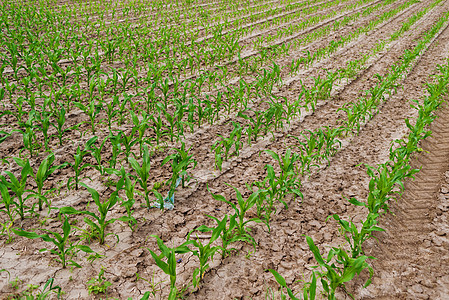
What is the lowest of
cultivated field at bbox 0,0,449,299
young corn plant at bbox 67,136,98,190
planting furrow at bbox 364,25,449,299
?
planting furrow at bbox 364,25,449,299

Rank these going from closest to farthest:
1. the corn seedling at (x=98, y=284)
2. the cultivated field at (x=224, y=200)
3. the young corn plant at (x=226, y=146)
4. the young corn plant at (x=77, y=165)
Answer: the corn seedling at (x=98, y=284) < the cultivated field at (x=224, y=200) < the young corn plant at (x=77, y=165) < the young corn plant at (x=226, y=146)

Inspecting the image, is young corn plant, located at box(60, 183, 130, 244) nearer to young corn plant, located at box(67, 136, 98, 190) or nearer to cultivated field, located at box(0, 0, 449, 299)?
cultivated field, located at box(0, 0, 449, 299)

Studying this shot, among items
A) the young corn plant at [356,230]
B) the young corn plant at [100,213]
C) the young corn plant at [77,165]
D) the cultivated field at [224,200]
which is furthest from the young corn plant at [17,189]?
the young corn plant at [356,230]

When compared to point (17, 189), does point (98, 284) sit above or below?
below

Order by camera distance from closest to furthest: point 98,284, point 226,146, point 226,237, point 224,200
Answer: point 98,284
point 226,237
point 224,200
point 226,146

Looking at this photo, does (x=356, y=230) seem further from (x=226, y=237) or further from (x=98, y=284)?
(x=98, y=284)

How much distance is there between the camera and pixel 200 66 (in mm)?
6680

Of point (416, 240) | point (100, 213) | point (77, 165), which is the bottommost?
point (416, 240)

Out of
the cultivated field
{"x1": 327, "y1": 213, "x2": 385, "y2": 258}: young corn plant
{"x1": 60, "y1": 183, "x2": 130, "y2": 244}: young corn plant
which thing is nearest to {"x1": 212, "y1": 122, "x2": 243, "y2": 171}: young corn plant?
the cultivated field

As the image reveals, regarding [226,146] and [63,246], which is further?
[226,146]

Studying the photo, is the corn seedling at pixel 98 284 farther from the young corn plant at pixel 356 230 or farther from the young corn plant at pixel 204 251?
the young corn plant at pixel 356 230

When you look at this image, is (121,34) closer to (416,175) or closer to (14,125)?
(14,125)

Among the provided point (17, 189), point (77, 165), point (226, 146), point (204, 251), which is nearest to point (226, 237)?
point (204, 251)

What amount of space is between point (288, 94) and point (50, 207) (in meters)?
4.36
